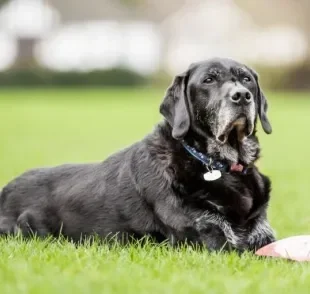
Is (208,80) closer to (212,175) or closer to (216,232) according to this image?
(212,175)

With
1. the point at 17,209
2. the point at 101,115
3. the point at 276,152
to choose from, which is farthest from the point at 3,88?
the point at 17,209

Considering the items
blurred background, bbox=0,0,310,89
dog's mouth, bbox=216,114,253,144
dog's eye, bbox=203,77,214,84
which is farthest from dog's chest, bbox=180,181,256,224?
blurred background, bbox=0,0,310,89

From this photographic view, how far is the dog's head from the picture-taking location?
609 cm

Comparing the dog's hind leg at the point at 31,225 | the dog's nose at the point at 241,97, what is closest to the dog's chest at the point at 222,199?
the dog's nose at the point at 241,97

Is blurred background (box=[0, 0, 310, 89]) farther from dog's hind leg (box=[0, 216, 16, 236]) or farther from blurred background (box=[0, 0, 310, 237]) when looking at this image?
dog's hind leg (box=[0, 216, 16, 236])

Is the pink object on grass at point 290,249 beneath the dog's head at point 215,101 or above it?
beneath

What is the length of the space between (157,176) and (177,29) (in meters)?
63.1

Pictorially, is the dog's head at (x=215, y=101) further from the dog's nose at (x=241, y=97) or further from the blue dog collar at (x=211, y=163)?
the blue dog collar at (x=211, y=163)

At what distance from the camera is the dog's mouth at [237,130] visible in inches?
241

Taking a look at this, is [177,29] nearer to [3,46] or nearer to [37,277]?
[3,46]

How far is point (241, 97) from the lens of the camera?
602 cm

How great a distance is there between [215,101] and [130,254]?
4.42ft

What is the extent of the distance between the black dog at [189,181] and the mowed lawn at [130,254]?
32 centimetres

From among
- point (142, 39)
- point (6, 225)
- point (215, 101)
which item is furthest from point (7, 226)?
point (142, 39)
